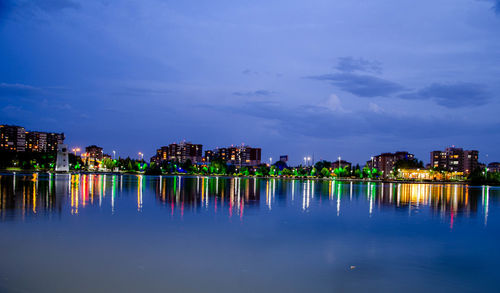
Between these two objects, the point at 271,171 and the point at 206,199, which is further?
the point at 271,171

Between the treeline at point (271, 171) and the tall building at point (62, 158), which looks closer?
the tall building at point (62, 158)

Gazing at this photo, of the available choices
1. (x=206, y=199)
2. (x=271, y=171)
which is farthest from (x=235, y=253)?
(x=271, y=171)

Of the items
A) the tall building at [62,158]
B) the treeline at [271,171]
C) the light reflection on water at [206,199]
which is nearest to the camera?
the light reflection on water at [206,199]

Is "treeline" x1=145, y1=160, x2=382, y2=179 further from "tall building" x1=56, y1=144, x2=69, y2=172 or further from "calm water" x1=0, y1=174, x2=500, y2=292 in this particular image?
"calm water" x1=0, y1=174, x2=500, y2=292

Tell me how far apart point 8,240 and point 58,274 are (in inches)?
186

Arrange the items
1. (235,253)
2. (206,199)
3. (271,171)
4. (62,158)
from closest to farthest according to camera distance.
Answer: (235,253) → (206,199) → (62,158) → (271,171)

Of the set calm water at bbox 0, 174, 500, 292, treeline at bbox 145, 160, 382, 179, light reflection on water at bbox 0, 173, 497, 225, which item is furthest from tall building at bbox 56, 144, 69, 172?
calm water at bbox 0, 174, 500, 292

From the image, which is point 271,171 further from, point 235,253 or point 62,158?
point 235,253

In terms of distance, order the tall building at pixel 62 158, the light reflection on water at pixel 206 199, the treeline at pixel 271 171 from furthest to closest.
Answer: the treeline at pixel 271 171, the tall building at pixel 62 158, the light reflection on water at pixel 206 199

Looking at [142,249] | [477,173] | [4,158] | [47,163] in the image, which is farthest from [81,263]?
[47,163]

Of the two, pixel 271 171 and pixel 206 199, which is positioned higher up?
pixel 206 199

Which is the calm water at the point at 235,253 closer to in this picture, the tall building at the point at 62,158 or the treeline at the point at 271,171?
the tall building at the point at 62,158

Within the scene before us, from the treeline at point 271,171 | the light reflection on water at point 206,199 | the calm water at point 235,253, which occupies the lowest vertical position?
the treeline at point 271,171

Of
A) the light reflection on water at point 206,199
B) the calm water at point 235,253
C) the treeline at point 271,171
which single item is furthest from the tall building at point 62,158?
the calm water at point 235,253
